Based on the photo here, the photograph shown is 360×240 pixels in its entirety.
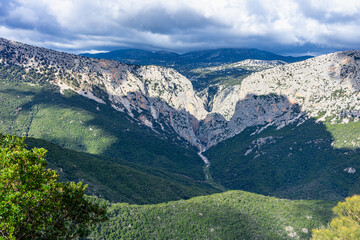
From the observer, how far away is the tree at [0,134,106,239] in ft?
57.8

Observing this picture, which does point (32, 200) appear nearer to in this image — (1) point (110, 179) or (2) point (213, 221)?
(2) point (213, 221)

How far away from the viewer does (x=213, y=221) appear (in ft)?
300

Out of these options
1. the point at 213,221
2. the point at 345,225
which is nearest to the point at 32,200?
the point at 345,225

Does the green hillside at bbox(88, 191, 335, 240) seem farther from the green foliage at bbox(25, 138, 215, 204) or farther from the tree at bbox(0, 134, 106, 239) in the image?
the tree at bbox(0, 134, 106, 239)

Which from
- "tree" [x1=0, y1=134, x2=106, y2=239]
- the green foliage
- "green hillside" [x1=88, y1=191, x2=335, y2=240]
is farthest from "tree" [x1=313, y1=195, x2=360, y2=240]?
the green foliage

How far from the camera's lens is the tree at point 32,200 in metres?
17.6

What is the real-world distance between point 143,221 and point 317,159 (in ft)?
509

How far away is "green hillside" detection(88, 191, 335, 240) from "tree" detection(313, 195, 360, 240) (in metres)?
50.0

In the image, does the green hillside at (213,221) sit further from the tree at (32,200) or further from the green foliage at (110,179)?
the tree at (32,200)

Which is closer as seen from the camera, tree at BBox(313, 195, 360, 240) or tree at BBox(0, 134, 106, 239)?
tree at BBox(0, 134, 106, 239)

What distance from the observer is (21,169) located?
64.0 feet

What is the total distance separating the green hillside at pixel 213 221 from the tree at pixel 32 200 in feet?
190

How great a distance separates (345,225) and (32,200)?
42.6m

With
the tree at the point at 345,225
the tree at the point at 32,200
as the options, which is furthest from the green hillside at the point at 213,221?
the tree at the point at 32,200
